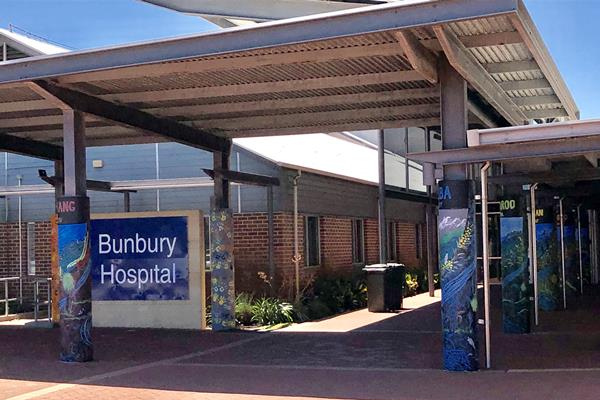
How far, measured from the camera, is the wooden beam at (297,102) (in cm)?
1288

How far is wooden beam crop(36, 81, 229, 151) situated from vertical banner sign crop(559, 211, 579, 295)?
994 centimetres

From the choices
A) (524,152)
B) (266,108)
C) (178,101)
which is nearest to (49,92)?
(178,101)

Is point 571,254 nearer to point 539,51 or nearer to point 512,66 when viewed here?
point 512,66

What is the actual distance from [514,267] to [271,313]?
518 cm

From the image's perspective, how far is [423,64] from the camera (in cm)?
1023

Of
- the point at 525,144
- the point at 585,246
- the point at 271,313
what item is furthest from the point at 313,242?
the point at 525,144

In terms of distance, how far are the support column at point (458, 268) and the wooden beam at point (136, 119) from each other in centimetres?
561

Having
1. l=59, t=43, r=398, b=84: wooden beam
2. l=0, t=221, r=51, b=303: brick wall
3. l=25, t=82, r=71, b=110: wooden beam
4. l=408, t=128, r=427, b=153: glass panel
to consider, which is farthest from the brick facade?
l=59, t=43, r=398, b=84: wooden beam

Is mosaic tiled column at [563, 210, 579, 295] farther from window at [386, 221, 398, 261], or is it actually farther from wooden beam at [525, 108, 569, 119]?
wooden beam at [525, 108, 569, 119]

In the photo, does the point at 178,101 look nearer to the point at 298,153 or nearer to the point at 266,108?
the point at 266,108

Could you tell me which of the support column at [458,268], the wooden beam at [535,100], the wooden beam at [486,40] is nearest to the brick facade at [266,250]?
the wooden beam at [535,100]

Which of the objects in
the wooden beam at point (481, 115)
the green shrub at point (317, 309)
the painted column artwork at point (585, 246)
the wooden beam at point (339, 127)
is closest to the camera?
the wooden beam at point (481, 115)

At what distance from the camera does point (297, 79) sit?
12.2 m

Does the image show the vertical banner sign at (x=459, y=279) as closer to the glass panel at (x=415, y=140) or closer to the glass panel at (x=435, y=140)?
the glass panel at (x=435, y=140)
